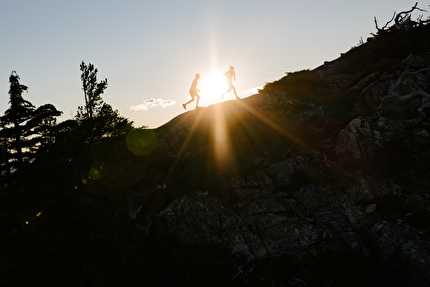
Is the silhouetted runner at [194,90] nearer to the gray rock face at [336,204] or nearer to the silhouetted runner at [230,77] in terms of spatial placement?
the silhouetted runner at [230,77]

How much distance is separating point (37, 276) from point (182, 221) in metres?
5.35

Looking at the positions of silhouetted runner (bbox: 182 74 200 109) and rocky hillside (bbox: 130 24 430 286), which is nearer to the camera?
rocky hillside (bbox: 130 24 430 286)

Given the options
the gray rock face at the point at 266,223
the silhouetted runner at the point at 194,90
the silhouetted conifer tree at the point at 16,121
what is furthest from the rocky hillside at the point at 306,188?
the silhouetted conifer tree at the point at 16,121

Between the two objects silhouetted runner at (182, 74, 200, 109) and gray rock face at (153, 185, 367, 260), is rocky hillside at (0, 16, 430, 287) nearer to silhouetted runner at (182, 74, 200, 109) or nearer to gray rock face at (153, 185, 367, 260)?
gray rock face at (153, 185, 367, 260)

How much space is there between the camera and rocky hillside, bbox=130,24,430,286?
9.34 metres

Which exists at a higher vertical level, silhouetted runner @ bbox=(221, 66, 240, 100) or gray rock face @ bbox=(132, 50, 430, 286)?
silhouetted runner @ bbox=(221, 66, 240, 100)

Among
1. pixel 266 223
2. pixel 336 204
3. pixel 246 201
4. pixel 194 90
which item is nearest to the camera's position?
pixel 266 223

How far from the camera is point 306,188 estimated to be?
38.9 ft

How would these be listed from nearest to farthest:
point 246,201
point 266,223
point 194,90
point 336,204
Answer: point 266,223
point 336,204
point 246,201
point 194,90

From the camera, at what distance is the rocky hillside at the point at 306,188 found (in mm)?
9344

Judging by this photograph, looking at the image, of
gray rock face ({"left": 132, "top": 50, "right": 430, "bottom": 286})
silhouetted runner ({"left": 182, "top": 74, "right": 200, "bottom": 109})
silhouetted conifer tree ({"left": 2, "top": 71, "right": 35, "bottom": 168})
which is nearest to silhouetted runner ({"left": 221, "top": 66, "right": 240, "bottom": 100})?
silhouetted runner ({"left": 182, "top": 74, "right": 200, "bottom": 109})

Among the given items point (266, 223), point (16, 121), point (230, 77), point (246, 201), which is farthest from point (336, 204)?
point (16, 121)

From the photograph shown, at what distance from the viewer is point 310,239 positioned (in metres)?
10.1

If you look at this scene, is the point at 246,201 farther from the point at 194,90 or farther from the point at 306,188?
the point at 194,90
